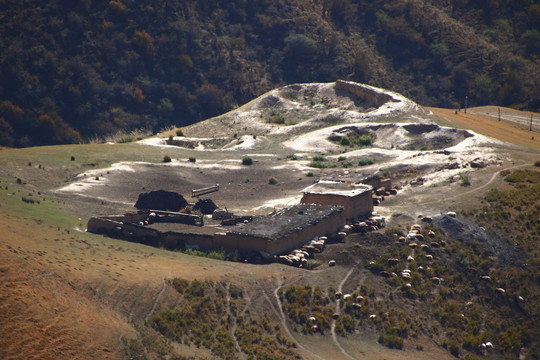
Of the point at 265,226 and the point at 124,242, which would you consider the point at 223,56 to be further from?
the point at 124,242

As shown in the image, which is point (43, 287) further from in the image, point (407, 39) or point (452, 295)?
point (407, 39)

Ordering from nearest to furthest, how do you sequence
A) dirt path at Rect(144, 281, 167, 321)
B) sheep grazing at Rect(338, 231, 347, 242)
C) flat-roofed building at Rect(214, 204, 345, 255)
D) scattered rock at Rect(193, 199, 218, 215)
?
1. dirt path at Rect(144, 281, 167, 321)
2. flat-roofed building at Rect(214, 204, 345, 255)
3. sheep grazing at Rect(338, 231, 347, 242)
4. scattered rock at Rect(193, 199, 218, 215)

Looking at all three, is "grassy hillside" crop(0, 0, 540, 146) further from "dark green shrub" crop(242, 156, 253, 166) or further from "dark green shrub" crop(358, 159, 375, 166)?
"dark green shrub" crop(358, 159, 375, 166)

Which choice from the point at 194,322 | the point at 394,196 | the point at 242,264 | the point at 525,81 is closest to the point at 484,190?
the point at 394,196

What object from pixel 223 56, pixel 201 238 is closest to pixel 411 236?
pixel 201 238

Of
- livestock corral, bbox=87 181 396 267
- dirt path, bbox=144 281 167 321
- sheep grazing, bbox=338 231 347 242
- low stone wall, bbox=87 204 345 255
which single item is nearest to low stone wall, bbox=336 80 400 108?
livestock corral, bbox=87 181 396 267

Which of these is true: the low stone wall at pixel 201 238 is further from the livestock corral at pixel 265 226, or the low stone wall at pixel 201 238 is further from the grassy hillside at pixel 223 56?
the grassy hillside at pixel 223 56
